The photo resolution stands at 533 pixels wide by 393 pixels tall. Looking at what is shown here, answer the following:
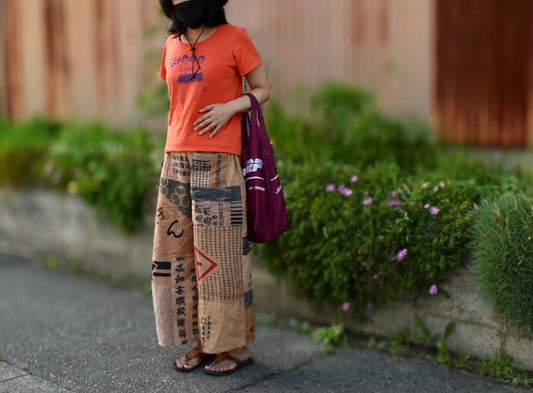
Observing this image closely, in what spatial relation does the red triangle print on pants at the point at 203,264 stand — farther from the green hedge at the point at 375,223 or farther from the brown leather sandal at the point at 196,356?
the green hedge at the point at 375,223

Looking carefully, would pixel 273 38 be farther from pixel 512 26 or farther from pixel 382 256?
pixel 382 256

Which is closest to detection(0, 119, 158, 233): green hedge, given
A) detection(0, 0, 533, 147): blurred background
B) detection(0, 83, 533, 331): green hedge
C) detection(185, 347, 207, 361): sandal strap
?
detection(0, 83, 533, 331): green hedge

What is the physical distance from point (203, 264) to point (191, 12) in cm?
123

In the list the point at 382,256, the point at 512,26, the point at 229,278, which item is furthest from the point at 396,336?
the point at 512,26

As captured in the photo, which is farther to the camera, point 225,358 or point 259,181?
point 225,358

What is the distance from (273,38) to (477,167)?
2.13 meters

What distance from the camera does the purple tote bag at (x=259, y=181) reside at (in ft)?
11.5

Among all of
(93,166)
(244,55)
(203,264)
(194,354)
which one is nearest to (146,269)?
(93,166)

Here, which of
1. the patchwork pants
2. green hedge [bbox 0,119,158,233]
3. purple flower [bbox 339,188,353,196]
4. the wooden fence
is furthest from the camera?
green hedge [bbox 0,119,158,233]

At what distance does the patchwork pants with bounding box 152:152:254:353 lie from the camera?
11.4 ft

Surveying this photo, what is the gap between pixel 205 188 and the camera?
11.4ft

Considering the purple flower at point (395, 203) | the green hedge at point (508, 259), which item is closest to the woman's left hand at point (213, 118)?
the purple flower at point (395, 203)

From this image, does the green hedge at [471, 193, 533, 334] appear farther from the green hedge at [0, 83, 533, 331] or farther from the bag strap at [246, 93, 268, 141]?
the bag strap at [246, 93, 268, 141]

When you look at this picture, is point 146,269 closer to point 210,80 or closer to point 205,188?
point 205,188
